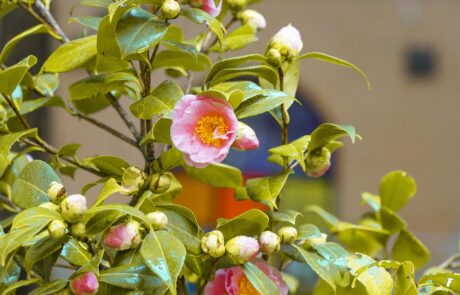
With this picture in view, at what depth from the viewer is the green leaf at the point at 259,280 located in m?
0.57

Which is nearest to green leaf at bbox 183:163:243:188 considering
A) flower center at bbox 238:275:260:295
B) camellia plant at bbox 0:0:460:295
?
camellia plant at bbox 0:0:460:295

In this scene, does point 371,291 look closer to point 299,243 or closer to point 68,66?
point 299,243

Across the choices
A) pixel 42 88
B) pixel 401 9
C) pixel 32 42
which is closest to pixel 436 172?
pixel 401 9

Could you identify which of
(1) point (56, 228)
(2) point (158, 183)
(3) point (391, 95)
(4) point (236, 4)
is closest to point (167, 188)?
(2) point (158, 183)

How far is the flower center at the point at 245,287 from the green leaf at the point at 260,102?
0.43 feet

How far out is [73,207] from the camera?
51cm

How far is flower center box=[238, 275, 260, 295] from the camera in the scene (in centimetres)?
61

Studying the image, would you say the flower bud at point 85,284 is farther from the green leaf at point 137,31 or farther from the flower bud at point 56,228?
the green leaf at point 137,31

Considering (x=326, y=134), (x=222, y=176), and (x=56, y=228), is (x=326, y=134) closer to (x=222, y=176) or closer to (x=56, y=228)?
(x=222, y=176)

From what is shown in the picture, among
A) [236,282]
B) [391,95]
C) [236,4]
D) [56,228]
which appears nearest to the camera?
[56,228]

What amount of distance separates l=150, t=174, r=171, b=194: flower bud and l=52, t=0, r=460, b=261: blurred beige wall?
9.59 ft

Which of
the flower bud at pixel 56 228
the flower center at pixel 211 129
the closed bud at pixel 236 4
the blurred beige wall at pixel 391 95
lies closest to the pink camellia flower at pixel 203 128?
the flower center at pixel 211 129

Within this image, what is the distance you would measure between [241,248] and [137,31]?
172mm

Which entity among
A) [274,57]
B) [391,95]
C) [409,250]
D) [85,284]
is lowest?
[391,95]
